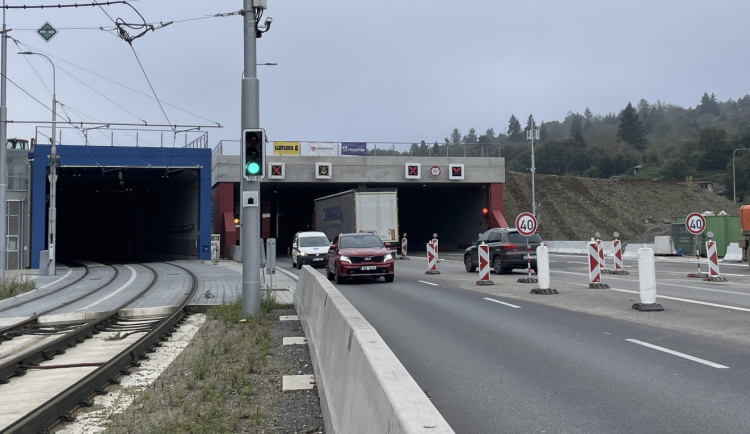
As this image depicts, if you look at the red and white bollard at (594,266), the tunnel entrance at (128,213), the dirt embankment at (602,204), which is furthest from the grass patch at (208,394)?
the dirt embankment at (602,204)

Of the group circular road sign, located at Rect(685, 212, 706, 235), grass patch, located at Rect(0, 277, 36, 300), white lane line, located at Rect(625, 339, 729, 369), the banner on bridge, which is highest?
the banner on bridge

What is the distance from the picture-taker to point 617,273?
78.9 feet

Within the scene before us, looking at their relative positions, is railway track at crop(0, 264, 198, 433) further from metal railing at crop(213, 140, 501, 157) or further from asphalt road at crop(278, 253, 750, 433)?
metal railing at crop(213, 140, 501, 157)

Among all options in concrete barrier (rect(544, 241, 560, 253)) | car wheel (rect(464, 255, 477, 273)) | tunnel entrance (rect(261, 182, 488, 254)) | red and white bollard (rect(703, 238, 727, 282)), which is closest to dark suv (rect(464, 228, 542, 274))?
car wheel (rect(464, 255, 477, 273))

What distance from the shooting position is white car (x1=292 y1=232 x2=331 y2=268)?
32500 mm

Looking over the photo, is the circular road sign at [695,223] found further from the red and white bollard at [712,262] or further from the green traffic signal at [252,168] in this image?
the green traffic signal at [252,168]

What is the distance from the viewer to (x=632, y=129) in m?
159

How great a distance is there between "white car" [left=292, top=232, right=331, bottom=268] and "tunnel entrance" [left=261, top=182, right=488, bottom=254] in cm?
1843

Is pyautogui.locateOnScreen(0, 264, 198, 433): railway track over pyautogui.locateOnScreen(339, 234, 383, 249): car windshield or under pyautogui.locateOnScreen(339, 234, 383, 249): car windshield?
under

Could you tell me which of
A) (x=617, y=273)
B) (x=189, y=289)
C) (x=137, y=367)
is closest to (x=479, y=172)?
(x=617, y=273)

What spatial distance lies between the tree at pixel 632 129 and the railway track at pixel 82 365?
155 meters

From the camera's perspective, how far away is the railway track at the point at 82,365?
612 cm

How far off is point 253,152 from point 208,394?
22.4 ft

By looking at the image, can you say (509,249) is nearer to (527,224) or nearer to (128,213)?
(527,224)
